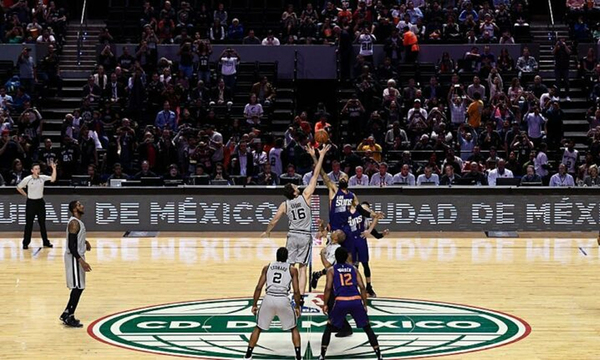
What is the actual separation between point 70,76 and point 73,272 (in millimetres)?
19642

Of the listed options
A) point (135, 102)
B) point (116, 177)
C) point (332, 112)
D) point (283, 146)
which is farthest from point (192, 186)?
point (332, 112)

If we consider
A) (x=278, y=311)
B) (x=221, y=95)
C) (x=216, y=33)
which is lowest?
(x=278, y=311)

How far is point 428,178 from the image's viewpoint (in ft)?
90.3

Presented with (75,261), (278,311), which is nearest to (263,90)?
(75,261)

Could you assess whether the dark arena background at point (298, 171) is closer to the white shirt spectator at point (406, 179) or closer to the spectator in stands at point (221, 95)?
the white shirt spectator at point (406, 179)

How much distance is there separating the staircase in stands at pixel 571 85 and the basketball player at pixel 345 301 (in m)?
17.0

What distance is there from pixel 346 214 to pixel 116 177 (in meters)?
10.5

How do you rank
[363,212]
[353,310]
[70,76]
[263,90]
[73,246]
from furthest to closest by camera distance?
[70,76]
[263,90]
[363,212]
[73,246]
[353,310]

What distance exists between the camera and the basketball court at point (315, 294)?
16375mm

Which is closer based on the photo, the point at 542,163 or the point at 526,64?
the point at 542,163

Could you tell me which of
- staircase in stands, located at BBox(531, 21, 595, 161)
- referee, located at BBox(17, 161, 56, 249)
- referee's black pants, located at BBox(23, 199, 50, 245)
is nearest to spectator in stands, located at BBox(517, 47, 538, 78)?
staircase in stands, located at BBox(531, 21, 595, 161)

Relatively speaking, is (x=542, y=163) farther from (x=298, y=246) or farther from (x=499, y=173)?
(x=298, y=246)

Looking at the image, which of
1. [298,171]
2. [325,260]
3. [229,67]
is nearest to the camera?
[325,260]

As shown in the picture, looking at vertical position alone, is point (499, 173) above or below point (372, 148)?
below
